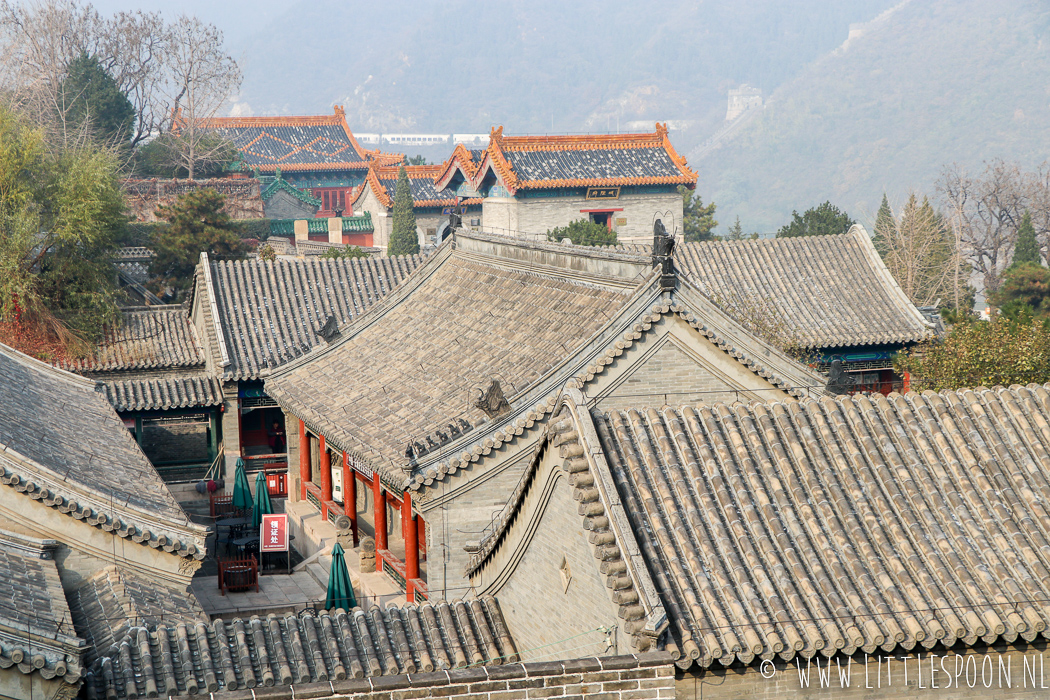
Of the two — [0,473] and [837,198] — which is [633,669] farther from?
[837,198]

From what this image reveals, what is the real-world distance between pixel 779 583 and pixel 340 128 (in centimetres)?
7310

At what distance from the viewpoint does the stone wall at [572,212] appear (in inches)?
1844

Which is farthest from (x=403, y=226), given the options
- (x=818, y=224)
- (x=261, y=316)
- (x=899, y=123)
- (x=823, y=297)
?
(x=899, y=123)

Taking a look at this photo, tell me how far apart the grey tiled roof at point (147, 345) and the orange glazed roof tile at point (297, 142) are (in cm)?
4091

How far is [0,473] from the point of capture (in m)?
13.5

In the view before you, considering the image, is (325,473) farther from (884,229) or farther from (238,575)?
(884,229)

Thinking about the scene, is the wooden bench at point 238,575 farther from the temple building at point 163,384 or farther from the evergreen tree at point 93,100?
the evergreen tree at point 93,100

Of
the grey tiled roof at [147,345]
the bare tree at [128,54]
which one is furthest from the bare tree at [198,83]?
the grey tiled roof at [147,345]

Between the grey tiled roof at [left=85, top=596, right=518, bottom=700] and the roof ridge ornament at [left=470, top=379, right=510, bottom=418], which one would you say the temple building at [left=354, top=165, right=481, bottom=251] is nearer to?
the roof ridge ornament at [left=470, top=379, right=510, bottom=418]

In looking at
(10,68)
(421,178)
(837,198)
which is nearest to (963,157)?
(837,198)

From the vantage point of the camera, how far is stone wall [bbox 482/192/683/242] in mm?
46844

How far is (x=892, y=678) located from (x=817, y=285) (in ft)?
76.8

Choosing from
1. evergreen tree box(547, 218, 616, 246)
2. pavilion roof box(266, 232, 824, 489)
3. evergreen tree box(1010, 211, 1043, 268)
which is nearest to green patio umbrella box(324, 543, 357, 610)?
pavilion roof box(266, 232, 824, 489)

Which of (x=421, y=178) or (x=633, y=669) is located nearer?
(x=633, y=669)
